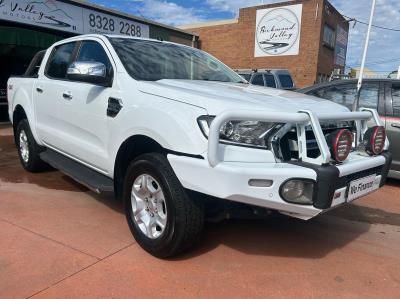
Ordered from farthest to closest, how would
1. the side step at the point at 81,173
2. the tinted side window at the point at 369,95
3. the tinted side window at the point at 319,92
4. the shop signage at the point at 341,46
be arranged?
the shop signage at the point at 341,46
the tinted side window at the point at 319,92
the tinted side window at the point at 369,95
the side step at the point at 81,173

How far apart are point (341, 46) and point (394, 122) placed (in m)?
23.8

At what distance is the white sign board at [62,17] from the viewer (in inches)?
477

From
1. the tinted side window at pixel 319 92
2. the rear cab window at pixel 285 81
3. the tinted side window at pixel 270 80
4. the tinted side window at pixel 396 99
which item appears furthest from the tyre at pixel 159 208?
the rear cab window at pixel 285 81

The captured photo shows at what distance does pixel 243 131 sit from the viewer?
2.88 meters

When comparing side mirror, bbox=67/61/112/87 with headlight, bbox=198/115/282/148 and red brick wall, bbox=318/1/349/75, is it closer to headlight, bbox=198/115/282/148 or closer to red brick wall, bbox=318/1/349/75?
headlight, bbox=198/115/282/148

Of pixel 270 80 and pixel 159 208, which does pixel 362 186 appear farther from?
pixel 270 80

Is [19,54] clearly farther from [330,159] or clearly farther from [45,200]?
[330,159]

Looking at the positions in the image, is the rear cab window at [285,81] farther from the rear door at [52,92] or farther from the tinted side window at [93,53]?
the tinted side window at [93,53]

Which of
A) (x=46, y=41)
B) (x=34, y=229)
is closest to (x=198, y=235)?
(x=34, y=229)

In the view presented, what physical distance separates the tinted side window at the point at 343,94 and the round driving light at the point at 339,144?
342 cm

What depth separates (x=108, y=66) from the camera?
389cm

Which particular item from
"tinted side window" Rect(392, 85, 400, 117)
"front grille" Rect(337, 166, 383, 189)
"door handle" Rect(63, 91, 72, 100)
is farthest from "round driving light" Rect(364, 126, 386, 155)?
"door handle" Rect(63, 91, 72, 100)

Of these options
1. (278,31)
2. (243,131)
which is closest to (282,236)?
(243,131)

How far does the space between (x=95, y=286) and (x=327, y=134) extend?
2.06 meters
